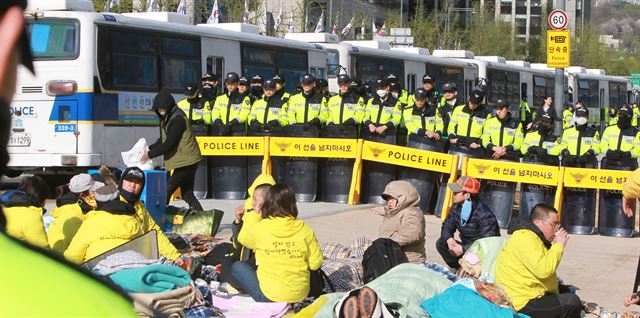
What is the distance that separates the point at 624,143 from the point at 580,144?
63 centimetres

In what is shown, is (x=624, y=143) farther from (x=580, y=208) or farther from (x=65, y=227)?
(x=65, y=227)

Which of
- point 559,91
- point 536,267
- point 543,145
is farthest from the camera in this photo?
point 559,91

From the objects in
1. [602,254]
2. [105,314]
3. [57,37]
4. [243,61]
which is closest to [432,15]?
[243,61]

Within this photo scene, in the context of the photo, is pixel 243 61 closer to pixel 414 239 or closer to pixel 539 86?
pixel 414 239

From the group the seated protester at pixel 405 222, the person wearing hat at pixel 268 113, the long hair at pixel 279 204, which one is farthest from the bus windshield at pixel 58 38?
the long hair at pixel 279 204

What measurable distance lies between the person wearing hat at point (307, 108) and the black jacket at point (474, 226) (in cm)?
676

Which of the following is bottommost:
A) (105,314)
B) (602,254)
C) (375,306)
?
(602,254)

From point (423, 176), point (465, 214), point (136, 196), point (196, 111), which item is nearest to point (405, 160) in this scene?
point (423, 176)

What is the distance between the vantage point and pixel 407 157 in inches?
639

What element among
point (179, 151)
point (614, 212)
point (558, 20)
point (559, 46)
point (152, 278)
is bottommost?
point (614, 212)

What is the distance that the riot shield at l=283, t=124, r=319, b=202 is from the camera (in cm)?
1706

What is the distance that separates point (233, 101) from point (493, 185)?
449 centimetres

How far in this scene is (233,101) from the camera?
17812mm

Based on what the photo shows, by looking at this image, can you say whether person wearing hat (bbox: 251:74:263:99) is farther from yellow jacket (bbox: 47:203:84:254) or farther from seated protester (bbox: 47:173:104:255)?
yellow jacket (bbox: 47:203:84:254)
